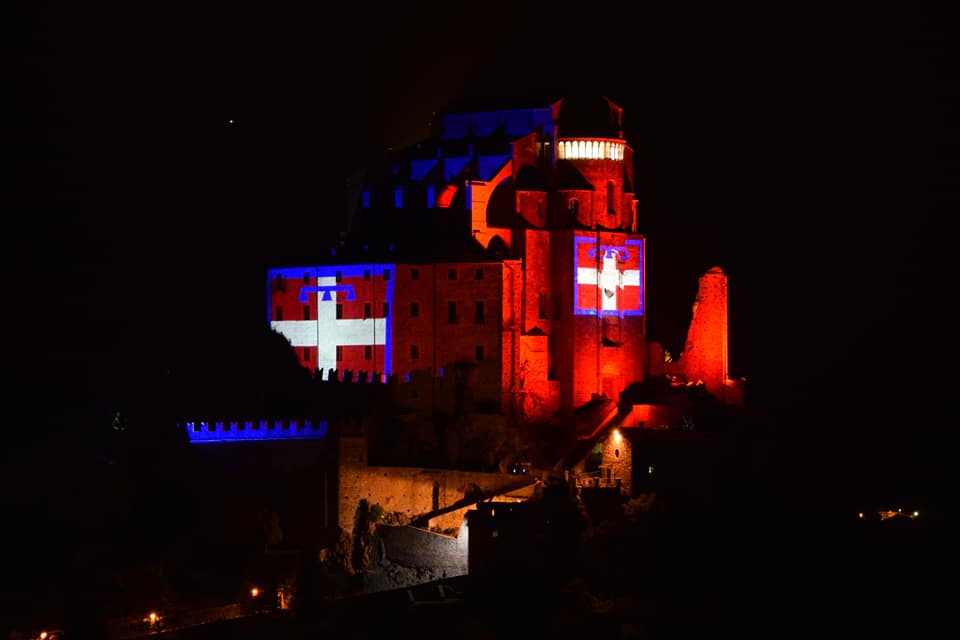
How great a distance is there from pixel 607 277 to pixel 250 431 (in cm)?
1869

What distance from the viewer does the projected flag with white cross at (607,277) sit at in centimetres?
8069

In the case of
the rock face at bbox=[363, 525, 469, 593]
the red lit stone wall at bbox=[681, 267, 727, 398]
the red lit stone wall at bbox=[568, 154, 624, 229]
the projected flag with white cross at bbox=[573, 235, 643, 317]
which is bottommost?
the rock face at bbox=[363, 525, 469, 593]

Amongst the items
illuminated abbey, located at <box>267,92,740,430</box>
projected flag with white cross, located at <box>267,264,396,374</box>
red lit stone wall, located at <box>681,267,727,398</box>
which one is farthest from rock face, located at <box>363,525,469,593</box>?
red lit stone wall, located at <box>681,267,727,398</box>

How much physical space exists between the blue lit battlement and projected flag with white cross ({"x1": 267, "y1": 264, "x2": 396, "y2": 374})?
8466 millimetres

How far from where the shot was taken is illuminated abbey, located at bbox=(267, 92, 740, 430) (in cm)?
7719

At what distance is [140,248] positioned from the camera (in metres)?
83.5

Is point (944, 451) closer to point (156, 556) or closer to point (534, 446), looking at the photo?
point (534, 446)

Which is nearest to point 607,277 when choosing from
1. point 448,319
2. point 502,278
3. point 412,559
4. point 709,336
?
point 709,336

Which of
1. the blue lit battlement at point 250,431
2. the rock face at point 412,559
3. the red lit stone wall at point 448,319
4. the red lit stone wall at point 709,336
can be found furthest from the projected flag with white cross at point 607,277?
the rock face at point 412,559

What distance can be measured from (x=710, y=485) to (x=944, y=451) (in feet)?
73.7

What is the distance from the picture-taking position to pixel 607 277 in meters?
81.8

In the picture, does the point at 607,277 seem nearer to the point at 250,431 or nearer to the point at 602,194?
the point at 602,194

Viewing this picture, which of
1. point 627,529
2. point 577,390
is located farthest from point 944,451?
point 627,529

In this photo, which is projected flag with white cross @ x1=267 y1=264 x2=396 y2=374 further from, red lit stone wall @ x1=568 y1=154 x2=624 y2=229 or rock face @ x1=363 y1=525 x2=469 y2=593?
rock face @ x1=363 y1=525 x2=469 y2=593
